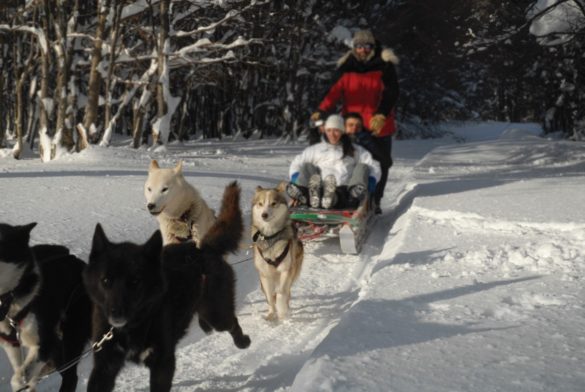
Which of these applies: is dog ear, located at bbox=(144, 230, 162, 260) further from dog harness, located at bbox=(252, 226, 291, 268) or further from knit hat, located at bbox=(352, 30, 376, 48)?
knit hat, located at bbox=(352, 30, 376, 48)

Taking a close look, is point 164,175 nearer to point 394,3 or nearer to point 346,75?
point 346,75

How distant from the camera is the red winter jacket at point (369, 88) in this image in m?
8.43

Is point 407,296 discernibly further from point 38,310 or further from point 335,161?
point 335,161

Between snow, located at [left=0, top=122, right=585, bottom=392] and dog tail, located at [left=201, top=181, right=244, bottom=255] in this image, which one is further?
dog tail, located at [left=201, top=181, right=244, bottom=255]

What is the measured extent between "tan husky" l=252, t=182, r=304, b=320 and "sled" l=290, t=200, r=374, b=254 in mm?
1211

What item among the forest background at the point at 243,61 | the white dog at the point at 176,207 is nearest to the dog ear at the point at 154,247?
the white dog at the point at 176,207

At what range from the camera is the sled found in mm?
6512

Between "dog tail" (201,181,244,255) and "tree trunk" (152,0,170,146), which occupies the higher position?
"tree trunk" (152,0,170,146)

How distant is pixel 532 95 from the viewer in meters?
33.0

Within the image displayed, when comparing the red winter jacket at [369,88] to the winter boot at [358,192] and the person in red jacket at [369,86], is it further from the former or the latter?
the winter boot at [358,192]

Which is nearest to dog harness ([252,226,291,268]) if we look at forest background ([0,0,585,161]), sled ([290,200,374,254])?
sled ([290,200,374,254])

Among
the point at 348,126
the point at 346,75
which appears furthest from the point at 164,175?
the point at 346,75

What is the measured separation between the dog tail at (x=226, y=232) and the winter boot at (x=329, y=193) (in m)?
3.04

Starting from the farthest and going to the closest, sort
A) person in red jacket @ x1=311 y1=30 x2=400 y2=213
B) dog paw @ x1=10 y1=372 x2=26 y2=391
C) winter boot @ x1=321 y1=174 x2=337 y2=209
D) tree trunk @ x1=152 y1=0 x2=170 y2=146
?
tree trunk @ x1=152 y1=0 x2=170 y2=146 → person in red jacket @ x1=311 y1=30 x2=400 y2=213 → winter boot @ x1=321 y1=174 x2=337 y2=209 → dog paw @ x1=10 y1=372 x2=26 y2=391
